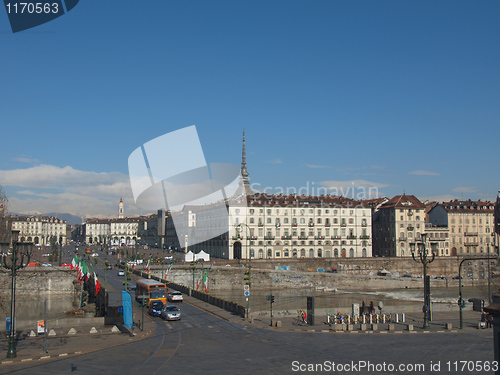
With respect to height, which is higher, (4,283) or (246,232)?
(246,232)

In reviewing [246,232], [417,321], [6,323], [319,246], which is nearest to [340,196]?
[319,246]

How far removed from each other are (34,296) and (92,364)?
61.4m

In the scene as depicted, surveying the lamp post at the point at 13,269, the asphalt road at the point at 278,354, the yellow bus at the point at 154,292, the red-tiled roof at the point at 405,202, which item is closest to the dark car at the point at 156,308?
the yellow bus at the point at 154,292

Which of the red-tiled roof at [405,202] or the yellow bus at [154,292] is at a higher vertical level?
the red-tiled roof at [405,202]

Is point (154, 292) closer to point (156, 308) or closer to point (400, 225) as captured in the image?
point (156, 308)

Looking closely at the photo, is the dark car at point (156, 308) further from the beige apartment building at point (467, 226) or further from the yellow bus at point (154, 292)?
the beige apartment building at point (467, 226)

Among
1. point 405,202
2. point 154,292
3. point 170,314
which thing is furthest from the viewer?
point 405,202

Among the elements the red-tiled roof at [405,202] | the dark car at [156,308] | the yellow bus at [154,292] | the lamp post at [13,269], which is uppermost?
the red-tiled roof at [405,202]

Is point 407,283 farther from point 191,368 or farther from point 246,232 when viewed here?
point 191,368

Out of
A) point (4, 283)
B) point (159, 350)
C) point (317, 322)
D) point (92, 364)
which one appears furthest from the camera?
point (4, 283)

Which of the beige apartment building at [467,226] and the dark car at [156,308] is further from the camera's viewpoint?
the beige apartment building at [467,226]

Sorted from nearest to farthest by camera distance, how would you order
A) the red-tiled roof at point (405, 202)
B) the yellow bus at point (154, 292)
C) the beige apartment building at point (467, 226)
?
the yellow bus at point (154, 292)
the red-tiled roof at point (405, 202)
the beige apartment building at point (467, 226)

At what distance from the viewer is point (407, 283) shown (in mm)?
98000

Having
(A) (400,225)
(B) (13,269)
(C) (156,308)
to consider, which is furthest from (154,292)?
(A) (400,225)
